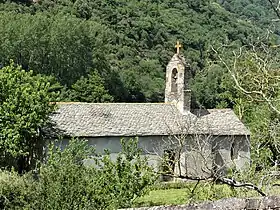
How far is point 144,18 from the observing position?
264 ft

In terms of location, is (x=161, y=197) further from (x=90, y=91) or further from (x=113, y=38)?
(x=113, y=38)

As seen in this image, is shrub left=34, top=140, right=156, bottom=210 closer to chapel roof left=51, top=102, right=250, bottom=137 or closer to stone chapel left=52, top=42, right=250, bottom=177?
stone chapel left=52, top=42, right=250, bottom=177

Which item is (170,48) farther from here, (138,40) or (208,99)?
(208,99)

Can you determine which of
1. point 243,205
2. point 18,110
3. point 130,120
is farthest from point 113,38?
point 243,205

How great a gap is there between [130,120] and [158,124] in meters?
1.65

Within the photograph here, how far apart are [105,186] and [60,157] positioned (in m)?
1.67

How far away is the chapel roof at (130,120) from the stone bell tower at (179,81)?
1.53ft

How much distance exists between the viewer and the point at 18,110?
21.6 metres

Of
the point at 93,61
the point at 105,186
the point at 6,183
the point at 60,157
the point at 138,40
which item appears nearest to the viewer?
the point at 105,186

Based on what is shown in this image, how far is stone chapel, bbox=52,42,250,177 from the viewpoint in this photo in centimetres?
2616

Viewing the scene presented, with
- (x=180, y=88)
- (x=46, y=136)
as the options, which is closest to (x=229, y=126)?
(x=180, y=88)

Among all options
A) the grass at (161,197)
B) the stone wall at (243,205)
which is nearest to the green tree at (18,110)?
the grass at (161,197)

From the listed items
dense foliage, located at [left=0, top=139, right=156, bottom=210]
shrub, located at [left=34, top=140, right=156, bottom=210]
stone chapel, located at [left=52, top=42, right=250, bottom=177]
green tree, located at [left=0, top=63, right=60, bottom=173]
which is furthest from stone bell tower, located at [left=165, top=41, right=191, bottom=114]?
dense foliage, located at [left=0, top=139, right=156, bottom=210]

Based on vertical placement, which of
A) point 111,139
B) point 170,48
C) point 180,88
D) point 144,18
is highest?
point 144,18
